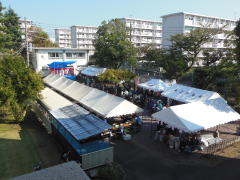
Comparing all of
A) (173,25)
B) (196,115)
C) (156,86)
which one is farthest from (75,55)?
(196,115)

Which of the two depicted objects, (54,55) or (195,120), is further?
(54,55)

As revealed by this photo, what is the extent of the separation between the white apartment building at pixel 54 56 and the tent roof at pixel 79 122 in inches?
972

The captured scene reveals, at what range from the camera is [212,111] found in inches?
492

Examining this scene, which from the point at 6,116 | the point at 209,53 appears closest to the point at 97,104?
the point at 6,116

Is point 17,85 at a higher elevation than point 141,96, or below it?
higher

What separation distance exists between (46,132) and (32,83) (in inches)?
145

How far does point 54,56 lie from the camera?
3825cm

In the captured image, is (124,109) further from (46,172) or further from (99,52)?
(99,52)

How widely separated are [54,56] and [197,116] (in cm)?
3201

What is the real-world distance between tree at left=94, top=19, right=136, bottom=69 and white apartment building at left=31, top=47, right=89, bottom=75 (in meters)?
8.85

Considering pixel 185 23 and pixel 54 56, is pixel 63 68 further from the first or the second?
pixel 185 23

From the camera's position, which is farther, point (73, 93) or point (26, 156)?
point (73, 93)

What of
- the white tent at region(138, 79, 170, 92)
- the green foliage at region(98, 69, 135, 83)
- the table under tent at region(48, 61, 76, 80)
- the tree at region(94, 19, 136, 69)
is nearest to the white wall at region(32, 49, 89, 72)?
the table under tent at region(48, 61, 76, 80)

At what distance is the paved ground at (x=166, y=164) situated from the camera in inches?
360
